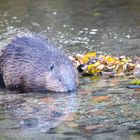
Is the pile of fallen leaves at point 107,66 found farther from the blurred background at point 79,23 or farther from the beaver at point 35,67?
the blurred background at point 79,23

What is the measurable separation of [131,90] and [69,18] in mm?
6261

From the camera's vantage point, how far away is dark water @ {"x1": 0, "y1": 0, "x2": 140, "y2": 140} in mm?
4902

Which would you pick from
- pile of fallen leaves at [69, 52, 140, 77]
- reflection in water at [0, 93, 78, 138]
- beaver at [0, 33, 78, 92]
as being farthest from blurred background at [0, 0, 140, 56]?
reflection in water at [0, 93, 78, 138]

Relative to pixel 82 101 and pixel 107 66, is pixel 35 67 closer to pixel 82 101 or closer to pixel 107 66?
pixel 82 101

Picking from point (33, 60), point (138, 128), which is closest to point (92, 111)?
point (138, 128)

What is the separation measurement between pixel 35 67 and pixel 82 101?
3.33ft

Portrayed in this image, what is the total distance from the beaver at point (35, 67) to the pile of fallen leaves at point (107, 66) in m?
0.67

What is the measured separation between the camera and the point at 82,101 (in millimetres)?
6035

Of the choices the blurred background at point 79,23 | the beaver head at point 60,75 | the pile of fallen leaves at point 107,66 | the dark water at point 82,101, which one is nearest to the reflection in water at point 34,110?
the dark water at point 82,101

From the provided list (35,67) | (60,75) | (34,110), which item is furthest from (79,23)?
(34,110)

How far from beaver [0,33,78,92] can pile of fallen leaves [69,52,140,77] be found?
669 millimetres

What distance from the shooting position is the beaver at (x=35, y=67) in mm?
6613

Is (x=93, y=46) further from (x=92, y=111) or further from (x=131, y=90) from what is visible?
(x=92, y=111)

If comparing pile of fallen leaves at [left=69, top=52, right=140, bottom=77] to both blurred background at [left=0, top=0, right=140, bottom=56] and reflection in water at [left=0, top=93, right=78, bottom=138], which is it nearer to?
blurred background at [left=0, top=0, right=140, bottom=56]
